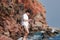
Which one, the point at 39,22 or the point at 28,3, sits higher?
the point at 28,3

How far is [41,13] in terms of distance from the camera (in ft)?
75.9

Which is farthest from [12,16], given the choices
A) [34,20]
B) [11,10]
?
[34,20]

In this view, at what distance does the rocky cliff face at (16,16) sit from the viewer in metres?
15.5

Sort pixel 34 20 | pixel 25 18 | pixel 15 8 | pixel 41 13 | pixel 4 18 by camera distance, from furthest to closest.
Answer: pixel 41 13
pixel 34 20
pixel 15 8
pixel 4 18
pixel 25 18

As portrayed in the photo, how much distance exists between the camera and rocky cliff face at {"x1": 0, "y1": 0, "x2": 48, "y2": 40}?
15.5 metres

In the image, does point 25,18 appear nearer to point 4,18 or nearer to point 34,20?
point 4,18

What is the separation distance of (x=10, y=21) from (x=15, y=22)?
0.66m

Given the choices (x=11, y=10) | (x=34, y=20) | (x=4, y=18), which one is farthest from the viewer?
(x=34, y=20)

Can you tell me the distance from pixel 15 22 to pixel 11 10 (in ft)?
2.44

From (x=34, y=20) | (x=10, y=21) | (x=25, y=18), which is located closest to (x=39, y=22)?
(x=34, y=20)

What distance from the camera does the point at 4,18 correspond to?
1614 centimetres

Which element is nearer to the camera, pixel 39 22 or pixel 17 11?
pixel 17 11

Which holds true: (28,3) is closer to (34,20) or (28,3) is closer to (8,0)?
(34,20)

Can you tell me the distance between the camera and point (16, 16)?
1798 cm
